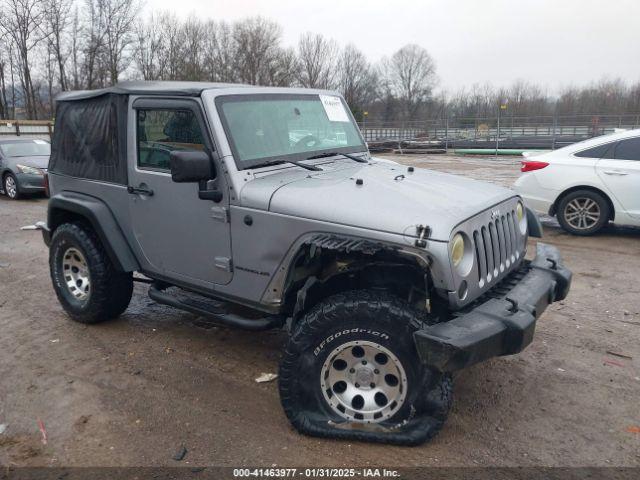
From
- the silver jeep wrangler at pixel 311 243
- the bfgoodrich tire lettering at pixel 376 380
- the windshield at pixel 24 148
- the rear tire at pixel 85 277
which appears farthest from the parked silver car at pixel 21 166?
the bfgoodrich tire lettering at pixel 376 380

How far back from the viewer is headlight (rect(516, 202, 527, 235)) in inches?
161

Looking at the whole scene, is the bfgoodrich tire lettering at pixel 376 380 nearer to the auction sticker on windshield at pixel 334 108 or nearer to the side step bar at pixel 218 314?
the side step bar at pixel 218 314

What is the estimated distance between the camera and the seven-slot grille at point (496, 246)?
3.30 meters

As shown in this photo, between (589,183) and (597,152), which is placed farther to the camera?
(597,152)

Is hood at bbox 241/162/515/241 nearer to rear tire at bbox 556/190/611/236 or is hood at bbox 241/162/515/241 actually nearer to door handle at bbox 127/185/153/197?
door handle at bbox 127/185/153/197

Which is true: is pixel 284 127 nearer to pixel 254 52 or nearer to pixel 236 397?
pixel 236 397

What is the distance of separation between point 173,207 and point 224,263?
63 cm

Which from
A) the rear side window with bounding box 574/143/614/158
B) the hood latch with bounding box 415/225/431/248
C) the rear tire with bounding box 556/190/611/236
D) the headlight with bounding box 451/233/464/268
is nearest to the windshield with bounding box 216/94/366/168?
the hood latch with bounding box 415/225/431/248

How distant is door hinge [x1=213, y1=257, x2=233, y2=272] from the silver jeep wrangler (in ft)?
0.05

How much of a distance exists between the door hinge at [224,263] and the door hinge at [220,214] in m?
0.27

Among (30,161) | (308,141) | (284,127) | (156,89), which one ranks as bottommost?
(30,161)

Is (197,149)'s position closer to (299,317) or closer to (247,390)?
(299,317)

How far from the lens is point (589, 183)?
315 inches

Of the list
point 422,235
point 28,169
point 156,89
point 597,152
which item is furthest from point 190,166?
point 28,169
